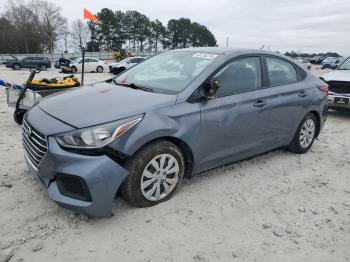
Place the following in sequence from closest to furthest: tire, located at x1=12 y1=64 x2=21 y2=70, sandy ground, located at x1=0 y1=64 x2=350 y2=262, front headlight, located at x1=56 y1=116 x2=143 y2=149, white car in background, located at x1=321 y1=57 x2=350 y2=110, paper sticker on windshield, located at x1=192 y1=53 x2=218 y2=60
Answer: sandy ground, located at x1=0 y1=64 x2=350 y2=262 < front headlight, located at x1=56 y1=116 x2=143 y2=149 < paper sticker on windshield, located at x1=192 y1=53 x2=218 y2=60 < white car in background, located at x1=321 y1=57 x2=350 y2=110 < tire, located at x1=12 y1=64 x2=21 y2=70

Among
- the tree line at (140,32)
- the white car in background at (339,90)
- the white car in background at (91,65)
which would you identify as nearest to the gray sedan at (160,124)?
the white car in background at (339,90)

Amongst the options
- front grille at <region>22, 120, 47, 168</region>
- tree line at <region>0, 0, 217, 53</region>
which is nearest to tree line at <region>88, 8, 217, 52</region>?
tree line at <region>0, 0, 217, 53</region>

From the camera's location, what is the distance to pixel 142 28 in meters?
77.1

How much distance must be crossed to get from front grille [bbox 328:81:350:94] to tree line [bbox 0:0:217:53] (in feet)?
147

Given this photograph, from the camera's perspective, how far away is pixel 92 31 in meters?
69.7

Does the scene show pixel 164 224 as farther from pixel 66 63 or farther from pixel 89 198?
pixel 66 63

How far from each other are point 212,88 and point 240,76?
687mm

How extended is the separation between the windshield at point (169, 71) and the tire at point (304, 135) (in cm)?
192

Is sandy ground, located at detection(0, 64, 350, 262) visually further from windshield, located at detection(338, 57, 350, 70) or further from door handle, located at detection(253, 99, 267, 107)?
windshield, located at detection(338, 57, 350, 70)

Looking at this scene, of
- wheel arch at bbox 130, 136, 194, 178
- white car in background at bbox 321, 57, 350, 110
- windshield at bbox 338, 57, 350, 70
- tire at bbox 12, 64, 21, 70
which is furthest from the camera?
tire at bbox 12, 64, 21, 70

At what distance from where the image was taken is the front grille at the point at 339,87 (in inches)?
315

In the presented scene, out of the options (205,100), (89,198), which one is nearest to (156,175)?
(89,198)

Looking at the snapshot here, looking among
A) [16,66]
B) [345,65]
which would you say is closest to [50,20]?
[16,66]

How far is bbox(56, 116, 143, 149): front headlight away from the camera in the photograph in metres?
2.93
